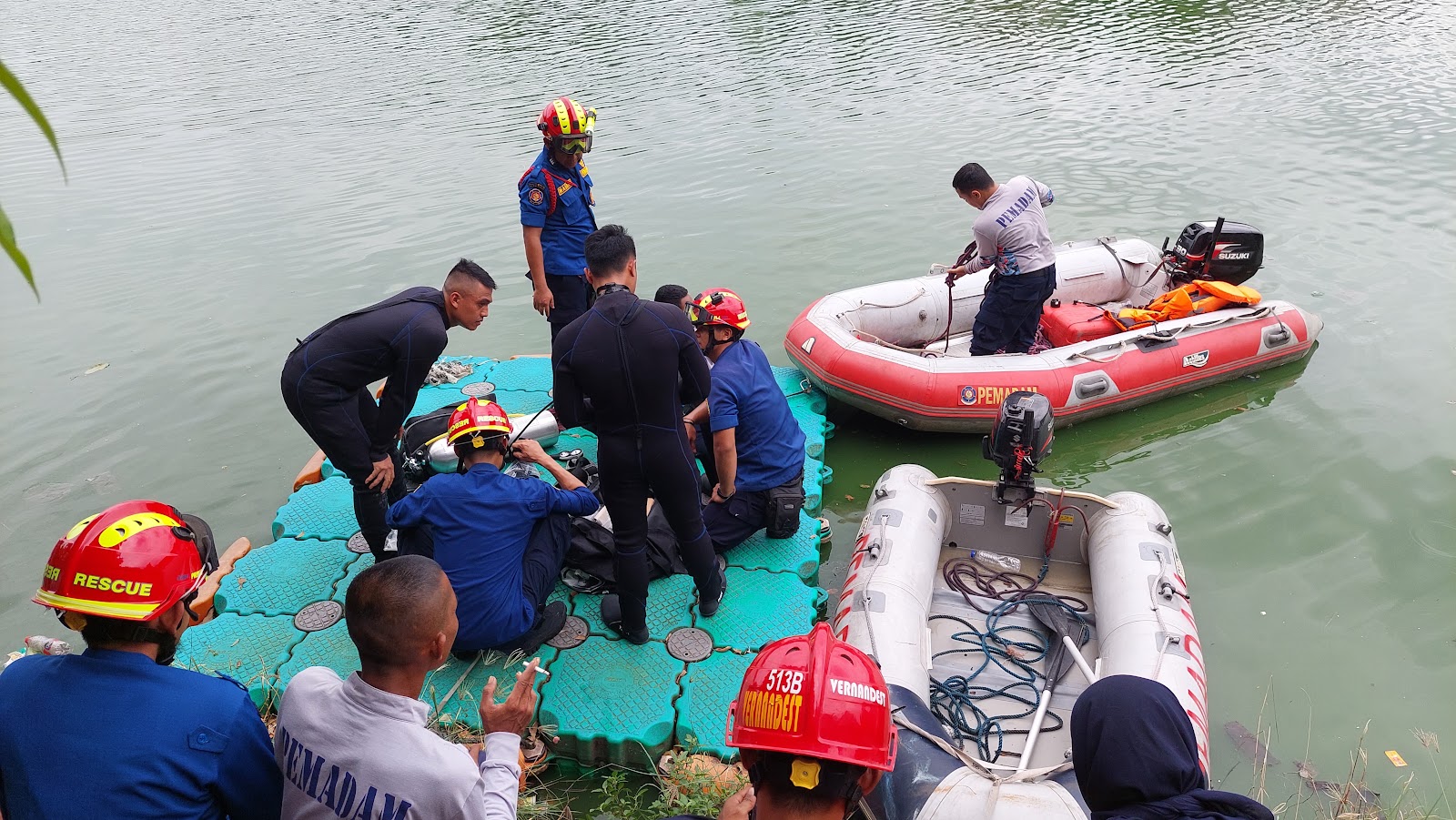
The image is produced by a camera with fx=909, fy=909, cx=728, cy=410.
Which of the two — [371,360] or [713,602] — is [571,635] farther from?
[371,360]

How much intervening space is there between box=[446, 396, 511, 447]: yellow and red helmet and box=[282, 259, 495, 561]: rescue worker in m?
0.39

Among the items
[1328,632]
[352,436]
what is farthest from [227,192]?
[1328,632]

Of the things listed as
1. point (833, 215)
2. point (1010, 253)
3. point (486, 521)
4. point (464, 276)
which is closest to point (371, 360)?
point (464, 276)

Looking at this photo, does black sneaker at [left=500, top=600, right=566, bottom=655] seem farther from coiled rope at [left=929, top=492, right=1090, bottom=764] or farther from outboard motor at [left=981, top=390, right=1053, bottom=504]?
outboard motor at [left=981, top=390, right=1053, bottom=504]

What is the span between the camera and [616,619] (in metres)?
3.98

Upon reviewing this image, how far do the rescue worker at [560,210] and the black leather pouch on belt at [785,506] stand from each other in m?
1.72

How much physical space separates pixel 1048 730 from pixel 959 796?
0.97 m

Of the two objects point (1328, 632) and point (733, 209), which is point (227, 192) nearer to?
point (733, 209)

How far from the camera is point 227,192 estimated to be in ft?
36.4

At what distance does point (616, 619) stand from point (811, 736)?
236cm

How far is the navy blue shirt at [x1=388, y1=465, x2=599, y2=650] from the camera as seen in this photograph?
11.2ft

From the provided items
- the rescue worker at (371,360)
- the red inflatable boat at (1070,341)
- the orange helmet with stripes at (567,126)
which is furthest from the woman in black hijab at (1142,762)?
the orange helmet with stripes at (567,126)

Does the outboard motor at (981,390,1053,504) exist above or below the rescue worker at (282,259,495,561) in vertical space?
below

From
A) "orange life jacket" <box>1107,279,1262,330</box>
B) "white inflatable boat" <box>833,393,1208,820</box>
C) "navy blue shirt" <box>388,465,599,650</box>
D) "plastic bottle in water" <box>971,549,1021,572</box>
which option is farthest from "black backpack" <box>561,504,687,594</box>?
"orange life jacket" <box>1107,279,1262,330</box>
